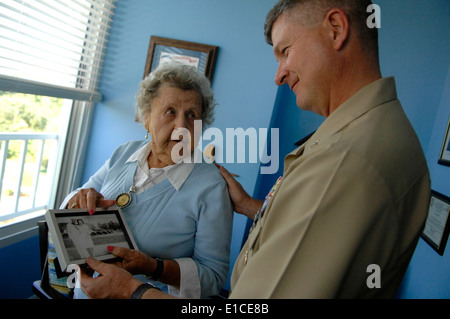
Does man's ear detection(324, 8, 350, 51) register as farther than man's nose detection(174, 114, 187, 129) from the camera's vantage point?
No

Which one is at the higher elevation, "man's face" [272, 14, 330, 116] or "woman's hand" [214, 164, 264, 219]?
"man's face" [272, 14, 330, 116]

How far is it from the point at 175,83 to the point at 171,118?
166 mm

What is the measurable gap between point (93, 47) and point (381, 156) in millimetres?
2560

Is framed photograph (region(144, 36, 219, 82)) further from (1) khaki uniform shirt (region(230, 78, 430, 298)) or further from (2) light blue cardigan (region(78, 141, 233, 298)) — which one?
(1) khaki uniform shirt (region(230, 78, 430, 298))

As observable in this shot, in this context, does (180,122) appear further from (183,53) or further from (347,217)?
(183,53)

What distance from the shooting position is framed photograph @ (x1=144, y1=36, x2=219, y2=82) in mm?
2467

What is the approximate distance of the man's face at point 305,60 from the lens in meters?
0.78

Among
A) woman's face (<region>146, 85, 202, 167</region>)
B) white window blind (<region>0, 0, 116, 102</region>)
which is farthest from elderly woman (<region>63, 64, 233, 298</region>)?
white window blind (<region>0, 0, 116, 102</region>)

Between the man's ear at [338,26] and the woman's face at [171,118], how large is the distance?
0.82m

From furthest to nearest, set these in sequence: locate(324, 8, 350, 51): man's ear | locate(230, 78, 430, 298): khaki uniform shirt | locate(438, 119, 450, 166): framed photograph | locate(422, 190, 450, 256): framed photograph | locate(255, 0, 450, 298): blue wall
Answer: locate(255, 0, 450, 298): blue wall < locate(438, 119, 450, 166): framed photograph < locate(422, 190, 450, 256): framed photograph < locate(324, 8, 350, 51): man's ear < locate(230, 78, 430, 298): khaki uniform shirt

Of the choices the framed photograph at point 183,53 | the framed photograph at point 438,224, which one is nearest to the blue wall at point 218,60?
the framed photograph at point 183,53

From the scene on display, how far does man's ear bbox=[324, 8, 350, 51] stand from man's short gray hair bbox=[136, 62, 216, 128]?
0.82 meters
